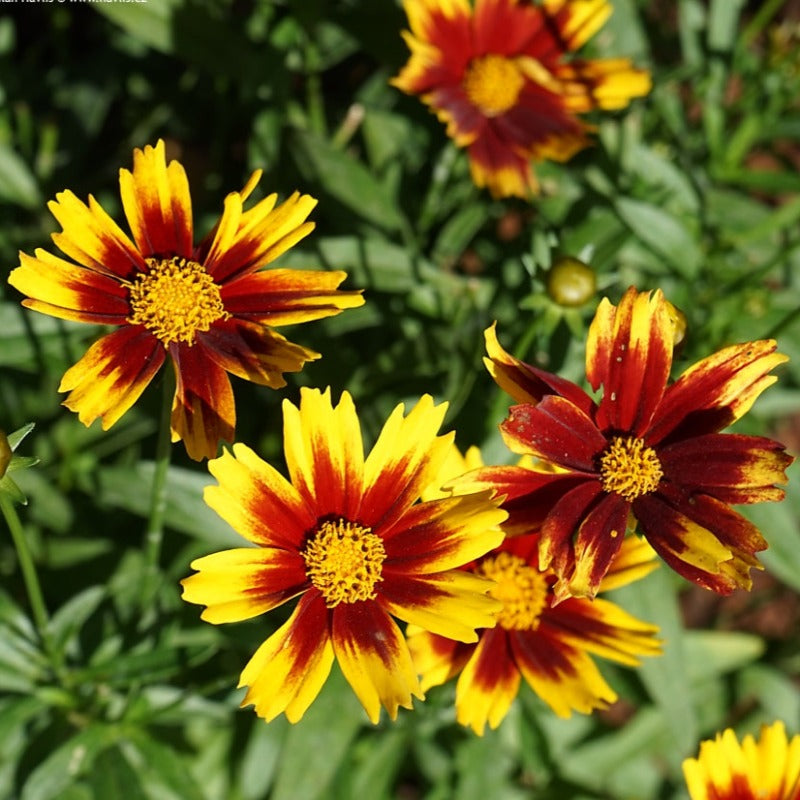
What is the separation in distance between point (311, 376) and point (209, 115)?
48.8 inches

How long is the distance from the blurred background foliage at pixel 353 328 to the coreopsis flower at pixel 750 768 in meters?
0.54

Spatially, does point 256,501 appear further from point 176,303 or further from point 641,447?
point 641,447

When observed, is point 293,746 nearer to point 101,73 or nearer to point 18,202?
point 18,202

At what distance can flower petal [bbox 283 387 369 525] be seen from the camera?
1466 mm

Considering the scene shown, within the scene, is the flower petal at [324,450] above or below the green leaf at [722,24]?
below

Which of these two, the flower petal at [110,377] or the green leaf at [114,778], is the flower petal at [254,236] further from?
the green leaf at [114,778]

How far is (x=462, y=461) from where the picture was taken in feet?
5.44

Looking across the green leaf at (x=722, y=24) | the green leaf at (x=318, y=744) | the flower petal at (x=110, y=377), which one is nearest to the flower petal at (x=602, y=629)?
the green leaf at (x=318, y=744)

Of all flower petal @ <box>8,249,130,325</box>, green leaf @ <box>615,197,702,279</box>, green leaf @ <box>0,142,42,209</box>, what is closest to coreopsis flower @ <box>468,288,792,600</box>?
flower petal @ <box>8,249,130,325</box>

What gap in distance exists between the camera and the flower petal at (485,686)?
63.6 inches

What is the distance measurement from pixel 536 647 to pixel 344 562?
0.43 m

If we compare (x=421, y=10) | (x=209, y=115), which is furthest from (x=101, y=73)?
(x=421, y=10)

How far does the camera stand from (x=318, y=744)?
209 cm

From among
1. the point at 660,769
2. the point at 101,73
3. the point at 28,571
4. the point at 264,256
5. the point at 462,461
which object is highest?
the point at 101,73
